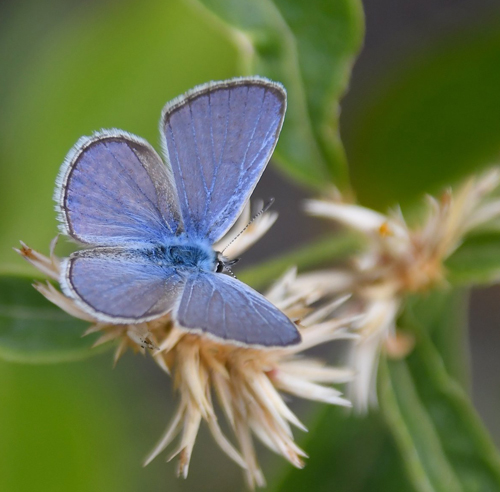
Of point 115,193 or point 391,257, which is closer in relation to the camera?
point 115,193

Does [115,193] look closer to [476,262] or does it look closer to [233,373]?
[233,373]

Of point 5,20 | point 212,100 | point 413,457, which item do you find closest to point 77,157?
point 212,100

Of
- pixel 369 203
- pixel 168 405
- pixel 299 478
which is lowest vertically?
pixel 168 405

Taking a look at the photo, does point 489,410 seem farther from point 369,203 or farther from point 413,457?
point 413,457

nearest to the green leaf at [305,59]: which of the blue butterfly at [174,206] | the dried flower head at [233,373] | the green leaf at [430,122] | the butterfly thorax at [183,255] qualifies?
the blue butterfly at [174,206]

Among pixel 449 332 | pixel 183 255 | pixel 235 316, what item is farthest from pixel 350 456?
pixel 235 316

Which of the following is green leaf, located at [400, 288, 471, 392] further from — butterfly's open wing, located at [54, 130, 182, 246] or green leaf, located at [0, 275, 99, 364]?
green leaf, located at [0, 275, 99, 364]
